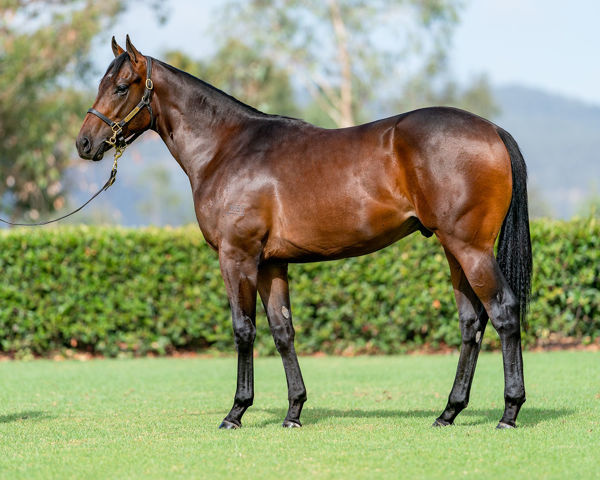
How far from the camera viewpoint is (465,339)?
18.5 feet

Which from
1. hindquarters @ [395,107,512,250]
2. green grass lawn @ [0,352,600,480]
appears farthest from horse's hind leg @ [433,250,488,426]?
hindquarters @ [395,107,512,250]

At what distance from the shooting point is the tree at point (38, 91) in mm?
23344

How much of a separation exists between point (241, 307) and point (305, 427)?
979 mm

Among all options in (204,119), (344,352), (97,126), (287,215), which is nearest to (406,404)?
(287,215)

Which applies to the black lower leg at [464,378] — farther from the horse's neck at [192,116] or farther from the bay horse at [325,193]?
the horse's neck at [192,116]

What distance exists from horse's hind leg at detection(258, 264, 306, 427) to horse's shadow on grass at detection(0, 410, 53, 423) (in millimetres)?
2104

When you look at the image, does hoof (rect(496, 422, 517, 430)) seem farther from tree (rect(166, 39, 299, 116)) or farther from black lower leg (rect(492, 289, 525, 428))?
tree (rect(166, 39, 299, 116))

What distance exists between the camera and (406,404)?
6.89 metres

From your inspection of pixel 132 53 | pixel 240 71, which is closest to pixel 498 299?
pixel 132 53

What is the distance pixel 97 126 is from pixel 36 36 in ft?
63.7

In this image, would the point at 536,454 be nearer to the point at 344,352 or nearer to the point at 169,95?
the point at 169,95

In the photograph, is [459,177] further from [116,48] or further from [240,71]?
[240,71]

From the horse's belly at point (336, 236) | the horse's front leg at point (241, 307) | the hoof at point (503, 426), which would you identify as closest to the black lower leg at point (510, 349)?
the hoof at point (503, 426)

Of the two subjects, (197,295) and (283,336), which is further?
(197,295)
